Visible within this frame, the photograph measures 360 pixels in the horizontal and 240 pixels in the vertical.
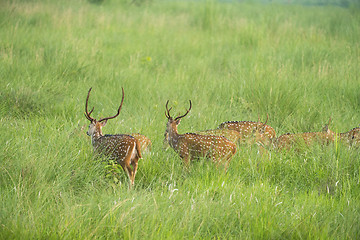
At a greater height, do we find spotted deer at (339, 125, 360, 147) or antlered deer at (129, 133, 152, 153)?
spotted deer at (339, 125, 360, 147)

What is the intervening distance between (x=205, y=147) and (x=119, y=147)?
2.88 ft

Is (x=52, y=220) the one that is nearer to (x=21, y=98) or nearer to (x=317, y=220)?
(x=317, y=220)

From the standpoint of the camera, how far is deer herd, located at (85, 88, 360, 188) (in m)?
4.41

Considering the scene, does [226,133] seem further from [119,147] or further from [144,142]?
[119,147]

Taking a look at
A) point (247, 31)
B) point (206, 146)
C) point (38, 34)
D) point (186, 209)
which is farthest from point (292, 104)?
point (38, 34)

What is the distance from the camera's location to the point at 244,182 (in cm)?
450

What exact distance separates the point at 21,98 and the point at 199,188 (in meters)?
3.38

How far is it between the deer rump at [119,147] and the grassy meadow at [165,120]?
145 millimetres

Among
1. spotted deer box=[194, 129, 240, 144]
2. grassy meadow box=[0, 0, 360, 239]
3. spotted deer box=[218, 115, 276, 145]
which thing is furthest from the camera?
spotted deer box=[218, 115, 276, 145]

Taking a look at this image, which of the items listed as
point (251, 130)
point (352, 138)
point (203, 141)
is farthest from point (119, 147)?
point (352, 138)

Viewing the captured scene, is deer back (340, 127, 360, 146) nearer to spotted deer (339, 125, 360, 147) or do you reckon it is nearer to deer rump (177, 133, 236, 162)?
spotted deer (339, 125, 360, 147)

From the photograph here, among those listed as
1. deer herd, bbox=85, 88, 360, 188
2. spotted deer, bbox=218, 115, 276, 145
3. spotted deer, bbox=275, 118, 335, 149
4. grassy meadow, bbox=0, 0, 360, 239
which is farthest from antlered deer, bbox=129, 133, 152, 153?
spotted deer, bbox=275, 118, 335, 149

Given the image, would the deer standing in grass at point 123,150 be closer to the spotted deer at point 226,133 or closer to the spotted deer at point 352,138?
the spotted deer at point 226,133

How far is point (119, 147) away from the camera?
14.5 feet
